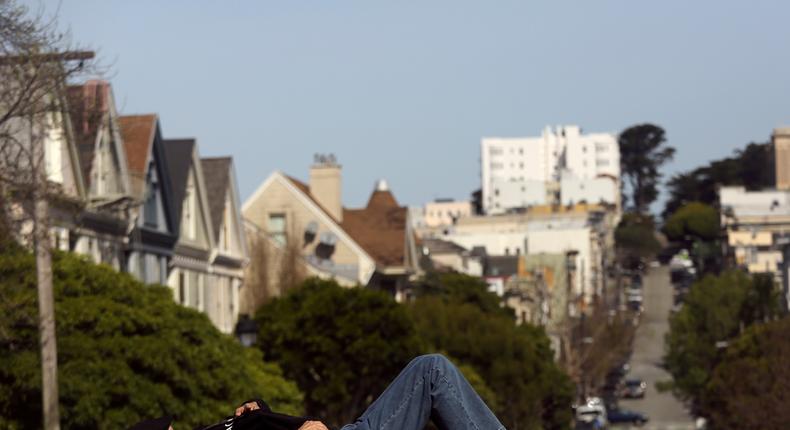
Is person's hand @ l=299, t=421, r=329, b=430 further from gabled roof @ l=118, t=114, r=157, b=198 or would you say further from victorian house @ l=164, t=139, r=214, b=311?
victorian house @ l=164, t=139, r=214, b=311

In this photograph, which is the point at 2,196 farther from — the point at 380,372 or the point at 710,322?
the point at 710,322

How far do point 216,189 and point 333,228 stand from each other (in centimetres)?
1860

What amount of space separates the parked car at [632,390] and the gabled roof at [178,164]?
7884 cm

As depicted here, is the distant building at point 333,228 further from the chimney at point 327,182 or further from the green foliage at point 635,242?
the green foliage at point 635,242

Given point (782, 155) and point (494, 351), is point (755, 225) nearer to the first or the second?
point (782, 155)

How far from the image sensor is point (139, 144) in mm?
39844

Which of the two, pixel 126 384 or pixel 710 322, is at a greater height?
pixel 126 384

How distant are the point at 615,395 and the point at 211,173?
71.9m

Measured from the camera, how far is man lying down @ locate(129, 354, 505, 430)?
998cm

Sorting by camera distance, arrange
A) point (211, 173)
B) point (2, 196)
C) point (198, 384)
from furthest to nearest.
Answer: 1. point (211, 173)
2. point (198, 384)
3. point (2, 196)

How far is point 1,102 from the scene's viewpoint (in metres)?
20.9

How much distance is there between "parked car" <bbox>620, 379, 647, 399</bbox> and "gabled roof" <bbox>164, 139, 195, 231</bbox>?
78836 mm

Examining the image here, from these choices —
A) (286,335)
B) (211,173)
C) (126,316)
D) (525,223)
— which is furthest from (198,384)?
(525,223)

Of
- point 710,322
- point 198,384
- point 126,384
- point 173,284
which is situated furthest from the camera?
point 710,322
